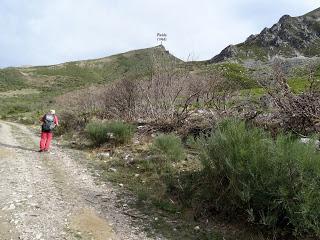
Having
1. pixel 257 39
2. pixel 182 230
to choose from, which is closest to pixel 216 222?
pixel 182 230

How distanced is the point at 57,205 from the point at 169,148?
4.48 metres

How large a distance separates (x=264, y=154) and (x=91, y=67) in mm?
193824

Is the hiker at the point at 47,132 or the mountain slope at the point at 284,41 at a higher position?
the mountain slope at the point at 284,41

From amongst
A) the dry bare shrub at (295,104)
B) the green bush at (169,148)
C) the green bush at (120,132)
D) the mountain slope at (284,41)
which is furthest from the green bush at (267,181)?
the mountain slope at (284,41)

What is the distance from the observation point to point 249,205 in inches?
267

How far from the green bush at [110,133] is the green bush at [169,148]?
8.42ft

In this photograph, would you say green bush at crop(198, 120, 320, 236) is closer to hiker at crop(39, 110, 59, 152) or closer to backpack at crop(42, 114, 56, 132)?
hiker at crop(39, 110, 59, 152)

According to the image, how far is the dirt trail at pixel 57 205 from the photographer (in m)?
6.82

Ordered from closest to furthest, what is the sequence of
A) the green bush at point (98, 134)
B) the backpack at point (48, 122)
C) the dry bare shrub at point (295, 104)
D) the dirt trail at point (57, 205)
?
the dirt trail at point (57, 205) → the dry bare shrub at point (295, 104) → the backpack at point (48, 122) → the green bush at point (98, 134)

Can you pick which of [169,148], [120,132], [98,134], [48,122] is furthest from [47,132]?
[169,148]

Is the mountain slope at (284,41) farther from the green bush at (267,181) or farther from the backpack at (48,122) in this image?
the green bush at (267,181)

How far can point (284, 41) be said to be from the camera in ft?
326

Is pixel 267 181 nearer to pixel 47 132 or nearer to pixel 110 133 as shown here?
pixel 110 133

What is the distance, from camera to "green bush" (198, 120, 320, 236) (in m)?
6.00
